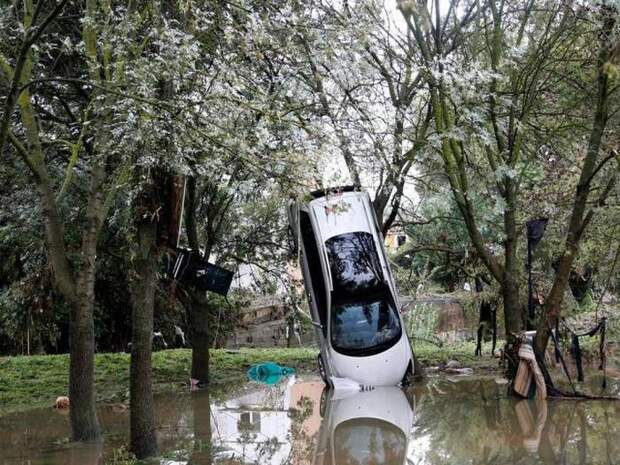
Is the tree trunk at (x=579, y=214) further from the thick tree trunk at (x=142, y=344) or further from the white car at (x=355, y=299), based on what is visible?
the thick tree trunk at (x=142, y=344)

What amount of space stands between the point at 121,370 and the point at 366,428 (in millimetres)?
8442

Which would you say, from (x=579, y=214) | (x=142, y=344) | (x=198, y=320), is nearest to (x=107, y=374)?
(x=198, y=320)

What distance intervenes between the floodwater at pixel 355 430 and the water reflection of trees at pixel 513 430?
13 mm

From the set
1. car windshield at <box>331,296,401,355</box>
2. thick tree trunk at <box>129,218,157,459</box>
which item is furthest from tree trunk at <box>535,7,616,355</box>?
thick tree trunk at <box>129,218,157,459</box>

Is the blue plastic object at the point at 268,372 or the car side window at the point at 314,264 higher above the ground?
the car side window at the point at 314,264

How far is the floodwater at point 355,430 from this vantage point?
28.3 ft

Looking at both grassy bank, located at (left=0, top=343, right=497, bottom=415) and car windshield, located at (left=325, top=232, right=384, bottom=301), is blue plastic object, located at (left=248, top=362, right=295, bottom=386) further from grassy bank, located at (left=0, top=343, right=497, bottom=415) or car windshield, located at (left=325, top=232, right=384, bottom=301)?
car windshield, located at (left=325, top=232, right=384, bottom=301)

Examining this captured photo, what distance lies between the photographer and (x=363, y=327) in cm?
1448

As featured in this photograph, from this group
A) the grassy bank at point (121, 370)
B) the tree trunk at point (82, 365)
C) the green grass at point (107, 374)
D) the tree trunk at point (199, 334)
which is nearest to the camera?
the tree trunk at point (82, 365)

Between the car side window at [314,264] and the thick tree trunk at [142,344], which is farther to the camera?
the car side window at [314,264]

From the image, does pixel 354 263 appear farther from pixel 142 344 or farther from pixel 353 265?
pixel 142 344

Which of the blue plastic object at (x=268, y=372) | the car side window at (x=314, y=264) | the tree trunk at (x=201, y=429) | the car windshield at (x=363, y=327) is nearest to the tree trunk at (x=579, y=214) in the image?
the car windshield at (x=363, y=327)

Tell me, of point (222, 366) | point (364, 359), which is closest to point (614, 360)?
point (364, 359)

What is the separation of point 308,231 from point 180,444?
6287mm
